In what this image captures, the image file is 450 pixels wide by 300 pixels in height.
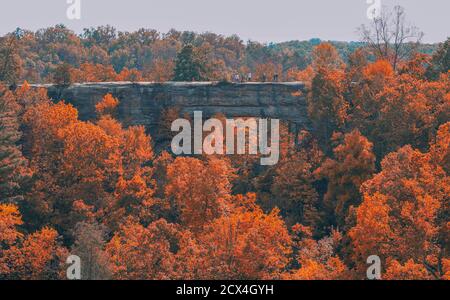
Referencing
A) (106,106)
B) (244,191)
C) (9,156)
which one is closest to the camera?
(9,156)

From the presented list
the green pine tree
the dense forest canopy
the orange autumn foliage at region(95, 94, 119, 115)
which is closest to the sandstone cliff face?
the orange autumn foliage at region(95, 94, 119, 115)

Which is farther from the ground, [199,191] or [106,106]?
[106,106]

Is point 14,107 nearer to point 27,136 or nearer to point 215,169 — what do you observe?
point 27,136

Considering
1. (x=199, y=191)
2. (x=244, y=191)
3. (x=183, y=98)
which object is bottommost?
(x=244, y=191)

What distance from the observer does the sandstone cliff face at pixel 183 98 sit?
78688 mm

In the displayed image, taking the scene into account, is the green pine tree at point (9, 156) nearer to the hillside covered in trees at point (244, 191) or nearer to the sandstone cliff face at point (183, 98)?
the hillside covered in trees at point (244, 191)

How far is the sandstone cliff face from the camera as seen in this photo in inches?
3098

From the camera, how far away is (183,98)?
261 feet

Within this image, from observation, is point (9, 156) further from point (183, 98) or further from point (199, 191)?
point (183, 98)

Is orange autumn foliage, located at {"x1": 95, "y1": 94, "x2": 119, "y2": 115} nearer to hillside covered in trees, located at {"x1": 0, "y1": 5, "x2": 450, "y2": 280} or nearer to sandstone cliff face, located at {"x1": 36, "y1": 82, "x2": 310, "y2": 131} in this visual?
hillside covered in trees, located at {"x1": 0, "y1": 5, "x2": 450, "y2": 280}

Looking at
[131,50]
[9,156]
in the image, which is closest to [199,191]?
[9,156]

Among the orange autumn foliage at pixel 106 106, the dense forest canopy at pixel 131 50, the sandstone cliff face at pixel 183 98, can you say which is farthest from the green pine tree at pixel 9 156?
the dense forest canopy at pixel 131 50

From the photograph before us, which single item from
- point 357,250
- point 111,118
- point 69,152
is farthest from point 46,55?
point 357,250
